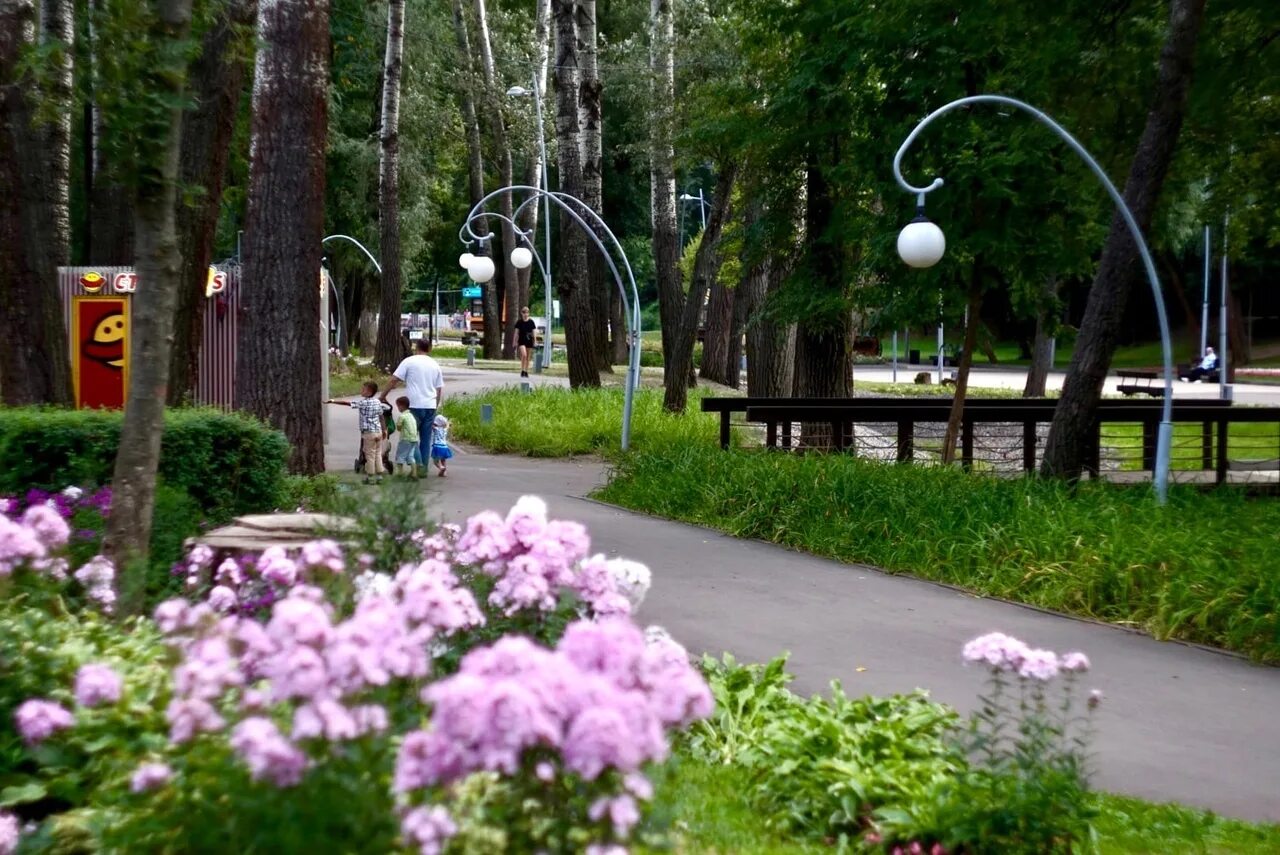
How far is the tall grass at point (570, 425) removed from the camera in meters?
21.3

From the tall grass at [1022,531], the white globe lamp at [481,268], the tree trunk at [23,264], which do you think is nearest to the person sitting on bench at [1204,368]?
the white globe lamp at [481,268]

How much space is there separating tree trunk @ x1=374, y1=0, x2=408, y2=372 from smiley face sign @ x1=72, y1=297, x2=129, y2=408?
14.1 metres

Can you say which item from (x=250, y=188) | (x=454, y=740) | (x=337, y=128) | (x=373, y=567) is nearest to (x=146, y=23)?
(x=373, y=567)

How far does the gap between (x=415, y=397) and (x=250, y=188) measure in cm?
392

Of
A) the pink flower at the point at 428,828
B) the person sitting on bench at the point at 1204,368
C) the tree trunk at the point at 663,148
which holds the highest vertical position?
the tree trunk at the point at 663,148

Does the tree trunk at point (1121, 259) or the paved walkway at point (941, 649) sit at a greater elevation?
the tree trunk at point (1121, 259)

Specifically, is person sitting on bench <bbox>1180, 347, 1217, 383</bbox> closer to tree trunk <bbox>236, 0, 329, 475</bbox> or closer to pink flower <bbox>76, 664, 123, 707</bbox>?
tree trunk <bbox>236, 0, 329, 475</bbox>

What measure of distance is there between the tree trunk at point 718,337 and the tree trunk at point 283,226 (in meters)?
23.7

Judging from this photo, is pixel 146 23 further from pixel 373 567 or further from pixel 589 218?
pixel 589 218

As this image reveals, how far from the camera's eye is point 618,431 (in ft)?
71.8

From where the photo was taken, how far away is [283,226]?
14.2 meters

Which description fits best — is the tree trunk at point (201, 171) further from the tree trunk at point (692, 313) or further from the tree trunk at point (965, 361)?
the tree trunk at point (692, 313)

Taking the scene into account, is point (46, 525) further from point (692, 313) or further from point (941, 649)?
point (692, 313)

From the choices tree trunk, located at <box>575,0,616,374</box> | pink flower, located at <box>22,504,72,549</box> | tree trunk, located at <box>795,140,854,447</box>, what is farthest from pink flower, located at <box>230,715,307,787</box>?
tree trunk, located at <box>575,0,616,374</box>
